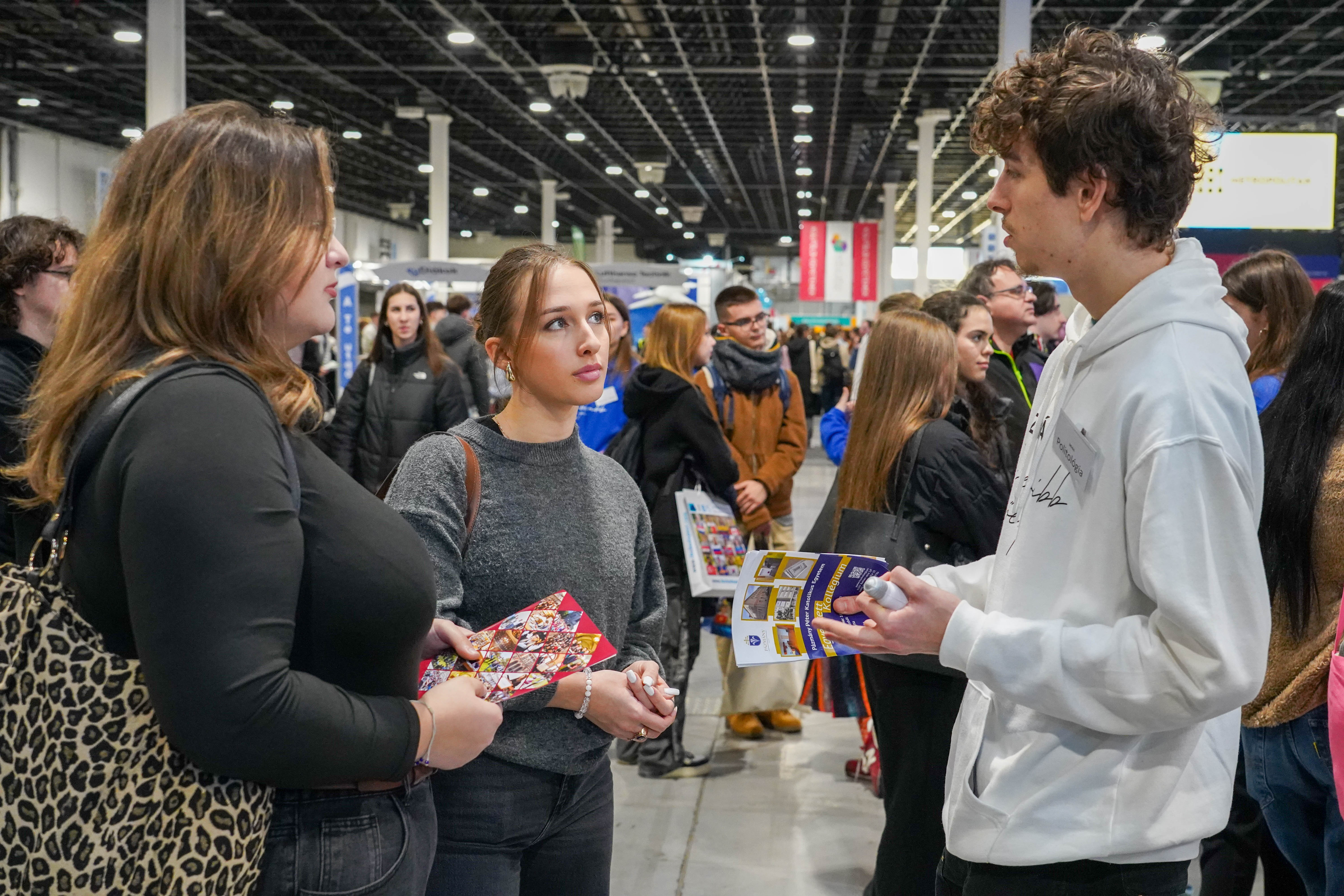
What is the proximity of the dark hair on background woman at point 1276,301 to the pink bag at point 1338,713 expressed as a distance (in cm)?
163

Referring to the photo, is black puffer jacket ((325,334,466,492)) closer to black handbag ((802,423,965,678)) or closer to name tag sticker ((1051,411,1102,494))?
black handbag ((802,423,965,678))

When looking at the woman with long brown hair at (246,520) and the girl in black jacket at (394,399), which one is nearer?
the woman with long brown hair at (246,520)

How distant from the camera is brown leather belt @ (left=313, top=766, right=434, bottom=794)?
1.18 metres

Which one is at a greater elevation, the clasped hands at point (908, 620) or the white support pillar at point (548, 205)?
the white support pillar at point (548, 205)

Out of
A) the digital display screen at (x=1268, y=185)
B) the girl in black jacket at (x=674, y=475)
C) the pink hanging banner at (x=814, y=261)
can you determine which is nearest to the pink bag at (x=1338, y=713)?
the girl in black jacket at (x=674, y=475)

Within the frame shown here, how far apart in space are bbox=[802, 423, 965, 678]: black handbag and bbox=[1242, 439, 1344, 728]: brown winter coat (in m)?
0.68

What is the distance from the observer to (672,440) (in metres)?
4.29

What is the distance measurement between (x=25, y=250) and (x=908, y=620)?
2437 millimetres

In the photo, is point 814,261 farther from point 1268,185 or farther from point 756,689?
point 756,689

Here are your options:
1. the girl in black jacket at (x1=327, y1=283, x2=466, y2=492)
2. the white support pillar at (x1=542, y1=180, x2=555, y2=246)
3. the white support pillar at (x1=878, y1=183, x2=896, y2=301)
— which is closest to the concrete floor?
the girl in black jacket at (x1=327, y1=283, x2=466, y2=492)

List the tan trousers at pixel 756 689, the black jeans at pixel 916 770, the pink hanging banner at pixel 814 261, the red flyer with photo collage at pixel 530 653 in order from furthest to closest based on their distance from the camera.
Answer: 1. the pink hanging banner at pixel 814 261
2. the tan trousers at pixel 756 689
3. the black jeans at pixel 916 770
4. the red flyer with photo collage at pixel 530 653

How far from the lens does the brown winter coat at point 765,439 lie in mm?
4879

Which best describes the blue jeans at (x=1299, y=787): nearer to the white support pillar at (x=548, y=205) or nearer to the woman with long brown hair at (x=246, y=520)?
the woman with long brown hair at (x=246, y=520)

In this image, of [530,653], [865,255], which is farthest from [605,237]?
[530,653]
